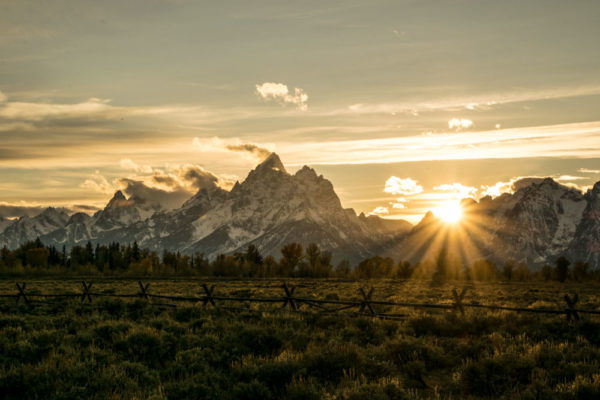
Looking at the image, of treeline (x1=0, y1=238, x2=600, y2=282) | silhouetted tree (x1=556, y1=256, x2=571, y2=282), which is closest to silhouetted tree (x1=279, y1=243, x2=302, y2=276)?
treeline (x1=0, y1=238, x2=600, y2=282)

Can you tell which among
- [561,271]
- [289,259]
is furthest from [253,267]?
[561,271]

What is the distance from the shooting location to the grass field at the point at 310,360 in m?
9.77

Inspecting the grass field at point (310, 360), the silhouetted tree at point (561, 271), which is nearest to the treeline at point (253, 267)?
the silhouetted tree at point (561, 271)

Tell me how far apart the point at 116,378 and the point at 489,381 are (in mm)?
7835

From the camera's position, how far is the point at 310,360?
11.4 m

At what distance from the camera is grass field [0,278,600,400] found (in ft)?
32.1

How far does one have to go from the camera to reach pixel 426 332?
54.9 ft

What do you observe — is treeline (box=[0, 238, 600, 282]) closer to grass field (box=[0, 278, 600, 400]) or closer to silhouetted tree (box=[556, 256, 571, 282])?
silhouetted tree (box=[556, 256, 571, 282])

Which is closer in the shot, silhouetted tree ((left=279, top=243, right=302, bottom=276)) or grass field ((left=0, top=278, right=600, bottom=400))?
grass field ((left=0, top=278, right=600, bottom=400))

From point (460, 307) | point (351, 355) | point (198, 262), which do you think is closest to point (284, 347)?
point (351, 355)

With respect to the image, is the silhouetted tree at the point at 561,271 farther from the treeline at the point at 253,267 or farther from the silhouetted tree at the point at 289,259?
the silhouetted tree at the point at 289,259

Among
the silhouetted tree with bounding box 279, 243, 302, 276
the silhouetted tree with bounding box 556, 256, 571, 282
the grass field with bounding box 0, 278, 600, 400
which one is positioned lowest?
the silhouetted tree with bounding box 556, 256, 571, 282

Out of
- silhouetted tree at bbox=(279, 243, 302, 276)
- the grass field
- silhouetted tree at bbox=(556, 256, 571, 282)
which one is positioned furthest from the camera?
silhouetted tree at bbox=(556, 256, 571, 282)

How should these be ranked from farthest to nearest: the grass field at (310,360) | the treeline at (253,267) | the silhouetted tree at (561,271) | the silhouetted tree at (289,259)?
the silhouetted tree at (561,271) < the silhouetted tree at (289,259) < the treeline at (253,267) < the grass field at (310,360)
